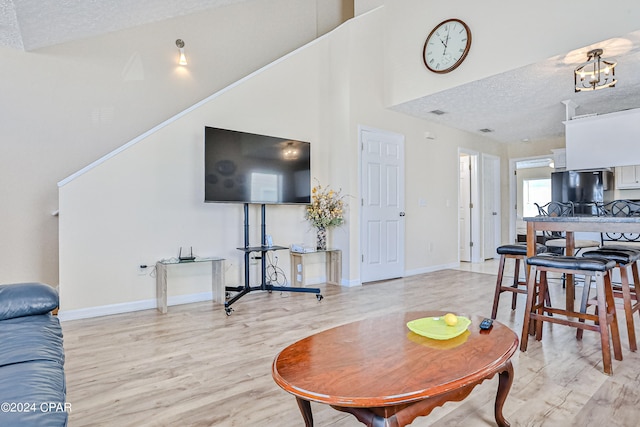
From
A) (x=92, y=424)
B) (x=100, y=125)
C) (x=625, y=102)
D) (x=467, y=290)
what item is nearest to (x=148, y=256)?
(x=100, y=125)

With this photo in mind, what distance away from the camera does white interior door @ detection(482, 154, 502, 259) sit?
23.0 ft

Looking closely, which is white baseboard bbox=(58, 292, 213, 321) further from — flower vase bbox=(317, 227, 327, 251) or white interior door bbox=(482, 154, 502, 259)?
white interior door bbox=(482, 154, 502, 259)

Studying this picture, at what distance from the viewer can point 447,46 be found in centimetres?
436

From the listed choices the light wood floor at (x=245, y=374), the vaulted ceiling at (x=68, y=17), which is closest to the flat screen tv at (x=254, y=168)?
the light wood floor at (x=245, y=374)

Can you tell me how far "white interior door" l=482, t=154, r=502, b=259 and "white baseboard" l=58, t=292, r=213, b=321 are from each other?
5.55 metres

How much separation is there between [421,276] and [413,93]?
8.69 feet

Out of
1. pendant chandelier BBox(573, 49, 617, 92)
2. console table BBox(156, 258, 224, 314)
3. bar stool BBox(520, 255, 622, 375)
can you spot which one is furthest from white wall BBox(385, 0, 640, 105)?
console table BBox(156, 258, 224, 314)

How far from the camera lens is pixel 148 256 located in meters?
3.56

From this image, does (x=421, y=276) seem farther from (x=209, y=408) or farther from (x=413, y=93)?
(x=209, y=408)

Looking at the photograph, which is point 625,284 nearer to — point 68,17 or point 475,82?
point 475,82

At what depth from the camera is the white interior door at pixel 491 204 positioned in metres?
7.00

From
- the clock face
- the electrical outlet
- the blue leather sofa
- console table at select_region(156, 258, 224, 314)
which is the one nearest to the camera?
the blue leather sofa

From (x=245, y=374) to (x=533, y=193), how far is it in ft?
38.9

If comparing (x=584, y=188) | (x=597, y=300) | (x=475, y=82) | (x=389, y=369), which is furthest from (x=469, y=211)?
(x=389, y=369)
